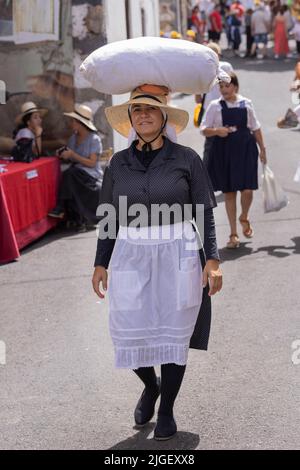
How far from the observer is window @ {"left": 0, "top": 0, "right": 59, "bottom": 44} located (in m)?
11.4

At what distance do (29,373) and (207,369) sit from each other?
1.13 meters

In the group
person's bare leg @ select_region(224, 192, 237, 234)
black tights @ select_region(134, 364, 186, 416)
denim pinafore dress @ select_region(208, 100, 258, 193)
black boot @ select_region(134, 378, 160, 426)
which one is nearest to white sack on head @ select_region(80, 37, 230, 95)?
black tights @ select_region(134, 364, 186, 416)

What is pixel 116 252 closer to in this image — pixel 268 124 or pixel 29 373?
pixel 29 373

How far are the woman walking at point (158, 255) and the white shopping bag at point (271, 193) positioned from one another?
5.02 m

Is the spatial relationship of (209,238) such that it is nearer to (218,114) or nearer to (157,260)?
(157,260)

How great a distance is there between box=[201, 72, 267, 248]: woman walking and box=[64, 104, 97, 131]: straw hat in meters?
1.81

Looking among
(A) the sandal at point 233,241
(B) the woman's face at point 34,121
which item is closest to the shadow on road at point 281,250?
(A) the sandal at point 233,241

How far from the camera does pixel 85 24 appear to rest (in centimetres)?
1146

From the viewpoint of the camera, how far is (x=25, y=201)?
10102 millimetres

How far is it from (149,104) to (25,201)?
554 centimetres

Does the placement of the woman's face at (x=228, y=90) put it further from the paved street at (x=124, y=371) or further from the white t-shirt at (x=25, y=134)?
the white t-shirt at (x=25, y=134)

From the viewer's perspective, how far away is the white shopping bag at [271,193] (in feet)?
32.1

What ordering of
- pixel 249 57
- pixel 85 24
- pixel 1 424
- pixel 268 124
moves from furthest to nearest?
pixel 249 57 → pixel 268 124 → pixel 85 24 → pixel 1 424

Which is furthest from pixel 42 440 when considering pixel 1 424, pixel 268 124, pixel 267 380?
pixel 268 124
